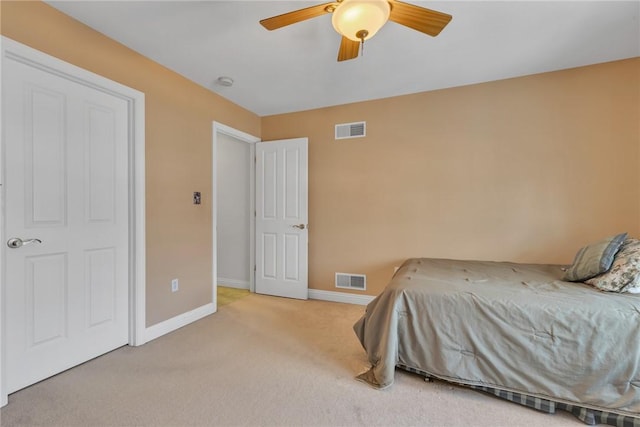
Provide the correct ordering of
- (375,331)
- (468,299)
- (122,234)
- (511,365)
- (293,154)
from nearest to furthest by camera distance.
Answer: (511,365)
(468,299)
(375,331)
(122,234)
(293,154)

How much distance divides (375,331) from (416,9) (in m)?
1.89

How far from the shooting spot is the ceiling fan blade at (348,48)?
1.77 metres

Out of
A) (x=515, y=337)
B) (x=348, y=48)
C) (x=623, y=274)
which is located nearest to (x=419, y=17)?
(x=348, y=48)

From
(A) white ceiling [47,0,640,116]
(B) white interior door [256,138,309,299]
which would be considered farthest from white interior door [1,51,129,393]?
(B) white interior door [256,138,309,299]

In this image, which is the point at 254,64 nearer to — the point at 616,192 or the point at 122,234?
the point at 122,234

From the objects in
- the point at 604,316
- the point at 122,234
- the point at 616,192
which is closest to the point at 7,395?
the point at 122,234

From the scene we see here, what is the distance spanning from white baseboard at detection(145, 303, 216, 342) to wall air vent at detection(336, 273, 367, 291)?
57.9 inches

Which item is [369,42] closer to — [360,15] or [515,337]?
[360,15]

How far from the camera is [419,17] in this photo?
4.95 feet

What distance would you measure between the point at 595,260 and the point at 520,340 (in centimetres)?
87

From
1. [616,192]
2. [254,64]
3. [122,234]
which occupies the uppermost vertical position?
[254,64]

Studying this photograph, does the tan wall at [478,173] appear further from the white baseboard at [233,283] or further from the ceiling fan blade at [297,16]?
the ceiling fan blade at [297,16]

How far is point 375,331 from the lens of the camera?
2055 millimetres

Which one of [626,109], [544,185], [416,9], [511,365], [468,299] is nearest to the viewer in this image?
[416,9]
